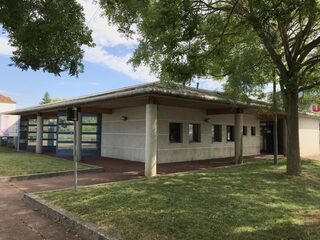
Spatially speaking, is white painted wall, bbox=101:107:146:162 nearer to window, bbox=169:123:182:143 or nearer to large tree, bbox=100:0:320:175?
window, bbox=169:123:182:143

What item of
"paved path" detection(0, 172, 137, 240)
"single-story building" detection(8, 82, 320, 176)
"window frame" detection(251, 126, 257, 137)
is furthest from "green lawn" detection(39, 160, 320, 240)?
"window frame" detection(251, 126, 257, 137)

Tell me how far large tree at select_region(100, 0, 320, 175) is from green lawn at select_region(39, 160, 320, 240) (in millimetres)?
2971

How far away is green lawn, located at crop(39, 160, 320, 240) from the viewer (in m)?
5.68

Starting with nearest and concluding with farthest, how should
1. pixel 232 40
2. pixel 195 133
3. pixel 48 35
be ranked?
pixel 48 35, pixel 232 40, pixel 195 133

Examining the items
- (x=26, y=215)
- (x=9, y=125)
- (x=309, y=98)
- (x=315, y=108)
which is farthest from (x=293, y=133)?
(x=9, y=125)

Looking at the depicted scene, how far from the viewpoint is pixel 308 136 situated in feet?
88.6

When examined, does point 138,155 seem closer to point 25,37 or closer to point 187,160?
point 187,160

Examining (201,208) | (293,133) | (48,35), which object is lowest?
(201,208)

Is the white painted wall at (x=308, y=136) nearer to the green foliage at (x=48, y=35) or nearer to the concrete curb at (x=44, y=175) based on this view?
the concrete curb at (x=44, y=175)

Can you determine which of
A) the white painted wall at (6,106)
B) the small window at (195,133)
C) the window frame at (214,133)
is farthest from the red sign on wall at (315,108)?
the white painted wall at (6,106)

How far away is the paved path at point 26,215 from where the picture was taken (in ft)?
20.2

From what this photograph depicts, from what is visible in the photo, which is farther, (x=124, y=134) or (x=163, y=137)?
(x=124, y=134)

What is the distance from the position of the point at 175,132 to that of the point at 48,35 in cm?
1286

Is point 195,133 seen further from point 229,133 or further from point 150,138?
point 150,138
